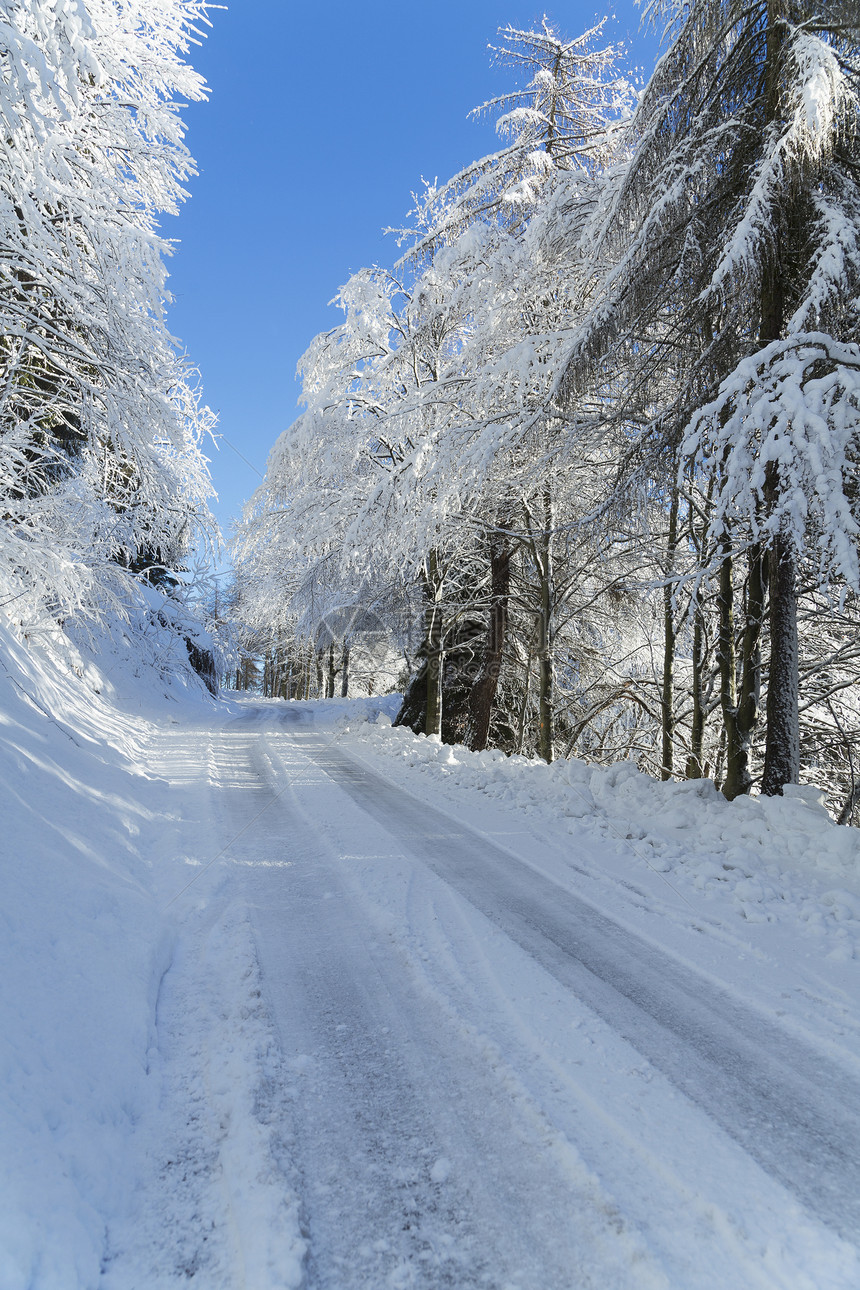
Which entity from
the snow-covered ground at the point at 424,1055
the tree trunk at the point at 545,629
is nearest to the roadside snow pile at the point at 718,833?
the snow-covered ground at the point at 424,1055

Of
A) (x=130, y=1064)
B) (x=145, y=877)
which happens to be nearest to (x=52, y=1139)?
(x=130, y=1064)

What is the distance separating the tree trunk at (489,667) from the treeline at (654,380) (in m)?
0.41

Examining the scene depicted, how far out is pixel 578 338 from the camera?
18.1ft

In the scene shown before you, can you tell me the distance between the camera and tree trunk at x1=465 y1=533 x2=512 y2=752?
43.9 ft

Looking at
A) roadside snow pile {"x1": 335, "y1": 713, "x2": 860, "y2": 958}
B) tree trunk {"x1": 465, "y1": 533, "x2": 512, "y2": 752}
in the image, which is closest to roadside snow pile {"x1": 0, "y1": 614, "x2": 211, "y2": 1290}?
roadside snow pile {"x1": 335, "y1": 713, "x2": 860, "y2": 958}

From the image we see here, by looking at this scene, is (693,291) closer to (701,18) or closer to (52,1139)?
(701,18)

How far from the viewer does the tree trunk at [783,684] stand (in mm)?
5332

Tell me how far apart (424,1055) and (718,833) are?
136 inches

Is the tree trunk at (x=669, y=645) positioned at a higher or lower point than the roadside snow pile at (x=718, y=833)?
higher

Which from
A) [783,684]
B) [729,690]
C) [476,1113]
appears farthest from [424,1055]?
[729,690]

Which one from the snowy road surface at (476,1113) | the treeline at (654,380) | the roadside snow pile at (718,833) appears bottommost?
the snowy road surface at (476,1113)

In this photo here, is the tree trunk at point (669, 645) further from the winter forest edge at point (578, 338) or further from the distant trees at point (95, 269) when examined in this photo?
the distant trees at point (95, 269)

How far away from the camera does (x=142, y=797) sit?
616 centimetres

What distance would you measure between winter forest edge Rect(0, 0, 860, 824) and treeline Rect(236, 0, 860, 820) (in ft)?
0.12
